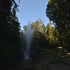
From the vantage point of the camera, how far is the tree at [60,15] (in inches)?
1490

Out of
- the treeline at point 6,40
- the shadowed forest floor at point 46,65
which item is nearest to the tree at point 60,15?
the shadowed forest floor at point 46,65

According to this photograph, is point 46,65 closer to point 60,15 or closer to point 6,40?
point 6,40

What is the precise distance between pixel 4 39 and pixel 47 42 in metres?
28.6

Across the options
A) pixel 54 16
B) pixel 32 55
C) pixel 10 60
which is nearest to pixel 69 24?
pixel 54 16

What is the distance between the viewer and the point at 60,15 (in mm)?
38281

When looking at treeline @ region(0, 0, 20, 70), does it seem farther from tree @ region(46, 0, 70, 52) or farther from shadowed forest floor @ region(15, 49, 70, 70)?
tree @ region(46, 0, 70, 52)

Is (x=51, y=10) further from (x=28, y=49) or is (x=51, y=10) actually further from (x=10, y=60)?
(x=10, y=60)

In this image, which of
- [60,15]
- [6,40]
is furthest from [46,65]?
[60,15]

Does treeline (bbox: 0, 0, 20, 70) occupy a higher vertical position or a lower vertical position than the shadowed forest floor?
higher

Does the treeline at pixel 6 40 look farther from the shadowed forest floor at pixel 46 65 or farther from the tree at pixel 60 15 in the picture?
the tree at pixel 60 15

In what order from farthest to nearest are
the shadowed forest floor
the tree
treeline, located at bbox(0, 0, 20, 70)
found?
the tree
the shadowed forest floor
treeline, located at bbox(0, 0, 20, 70)

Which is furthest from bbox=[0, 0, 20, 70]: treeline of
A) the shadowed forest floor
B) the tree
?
the tree

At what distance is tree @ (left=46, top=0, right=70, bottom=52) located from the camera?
37.8m

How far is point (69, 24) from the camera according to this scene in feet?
127
